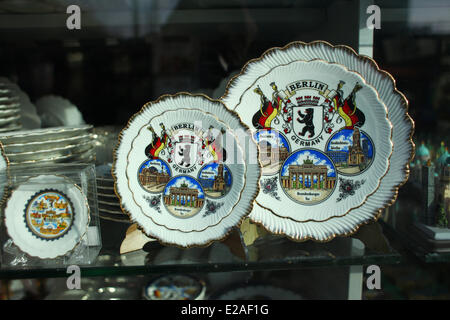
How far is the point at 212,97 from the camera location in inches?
38.4

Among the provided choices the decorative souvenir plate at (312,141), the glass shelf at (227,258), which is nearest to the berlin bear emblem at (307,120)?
the decorative souvenir plate at (312,141)

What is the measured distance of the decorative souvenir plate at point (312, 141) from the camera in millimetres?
806

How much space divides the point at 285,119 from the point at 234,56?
0.33 metres

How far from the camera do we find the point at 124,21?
0.99 metres

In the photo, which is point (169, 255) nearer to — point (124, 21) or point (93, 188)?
point (93, 188)

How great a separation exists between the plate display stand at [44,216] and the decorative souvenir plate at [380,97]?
13.6 inches

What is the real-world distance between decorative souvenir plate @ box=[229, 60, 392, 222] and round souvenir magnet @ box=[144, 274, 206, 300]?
0.89 ft

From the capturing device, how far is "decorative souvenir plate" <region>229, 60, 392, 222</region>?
806 millimetres

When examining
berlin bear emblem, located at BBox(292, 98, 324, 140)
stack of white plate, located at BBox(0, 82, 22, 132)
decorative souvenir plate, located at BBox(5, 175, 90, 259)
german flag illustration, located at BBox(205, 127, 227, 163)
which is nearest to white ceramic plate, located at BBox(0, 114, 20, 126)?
stack of white plate, located at BBox(0, 82, 22, 132)

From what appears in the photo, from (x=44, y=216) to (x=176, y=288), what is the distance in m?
0.34

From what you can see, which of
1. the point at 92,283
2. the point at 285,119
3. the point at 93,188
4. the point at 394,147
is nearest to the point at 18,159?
the point at 93,188

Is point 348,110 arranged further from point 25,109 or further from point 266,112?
point 25,109

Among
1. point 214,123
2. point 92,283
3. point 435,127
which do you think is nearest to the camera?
point 214,123

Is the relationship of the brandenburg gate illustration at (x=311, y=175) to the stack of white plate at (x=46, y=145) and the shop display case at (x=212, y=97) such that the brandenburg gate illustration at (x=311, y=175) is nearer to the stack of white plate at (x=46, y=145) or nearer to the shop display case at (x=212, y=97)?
the shop display case at (x=212, y=97)
